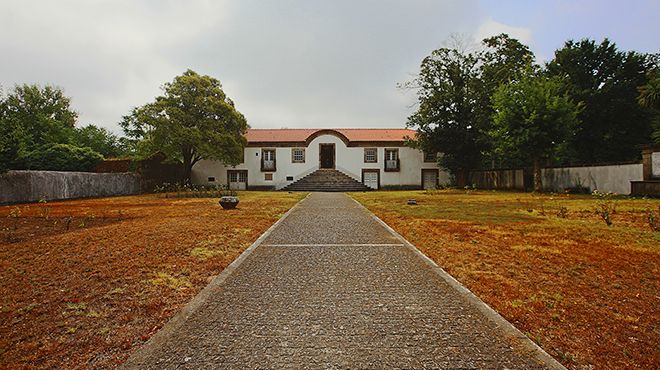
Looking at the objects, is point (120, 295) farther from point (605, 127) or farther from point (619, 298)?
point (605, 127)

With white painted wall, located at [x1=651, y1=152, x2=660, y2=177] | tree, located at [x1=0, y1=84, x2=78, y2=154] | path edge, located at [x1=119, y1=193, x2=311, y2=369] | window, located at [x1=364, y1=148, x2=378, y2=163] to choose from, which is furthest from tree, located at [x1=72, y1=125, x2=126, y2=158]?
white painted wall, located at [x1=651, y1=152, x2=660, y2=177]

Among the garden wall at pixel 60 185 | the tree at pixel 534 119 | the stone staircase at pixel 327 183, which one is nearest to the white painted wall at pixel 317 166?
the stone staircase at pixel 327 183

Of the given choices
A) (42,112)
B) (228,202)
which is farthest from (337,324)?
(42,112)

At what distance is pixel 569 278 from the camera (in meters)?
4.30

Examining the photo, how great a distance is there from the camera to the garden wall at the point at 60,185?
51.7 feet

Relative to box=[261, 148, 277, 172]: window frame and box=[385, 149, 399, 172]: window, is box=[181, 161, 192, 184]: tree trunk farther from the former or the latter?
box=[385, 149, 399, 172]: window

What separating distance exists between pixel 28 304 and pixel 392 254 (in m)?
4.68

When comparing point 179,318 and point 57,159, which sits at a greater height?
point 57,159

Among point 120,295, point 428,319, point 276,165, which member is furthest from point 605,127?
point 120,295

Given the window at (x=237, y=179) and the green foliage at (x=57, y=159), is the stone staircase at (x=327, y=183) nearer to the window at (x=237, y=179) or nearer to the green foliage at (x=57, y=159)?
the window at (x=237, y=179)

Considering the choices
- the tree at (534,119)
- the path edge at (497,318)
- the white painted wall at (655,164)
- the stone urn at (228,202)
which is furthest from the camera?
the tree at (534,119)

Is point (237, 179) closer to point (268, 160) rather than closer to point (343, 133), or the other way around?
point (268, 160)

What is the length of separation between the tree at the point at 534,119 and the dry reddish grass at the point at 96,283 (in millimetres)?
19472

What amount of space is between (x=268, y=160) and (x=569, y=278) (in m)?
31.6
